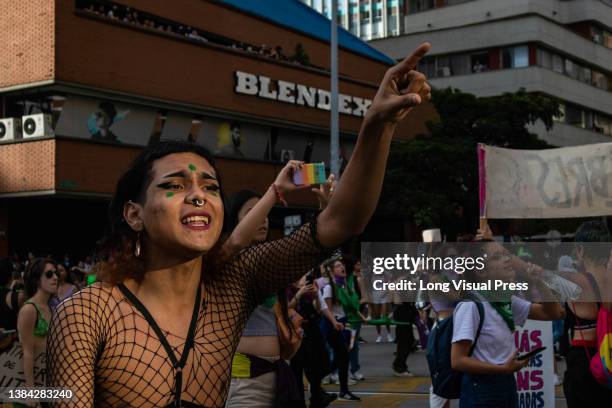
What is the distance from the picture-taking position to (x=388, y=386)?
40.8 ft

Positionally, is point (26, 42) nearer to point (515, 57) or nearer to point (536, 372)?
point (536, 372)

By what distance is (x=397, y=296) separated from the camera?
16.0ft

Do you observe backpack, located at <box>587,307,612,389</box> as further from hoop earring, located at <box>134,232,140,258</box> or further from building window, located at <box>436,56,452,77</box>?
building window, located at <box>436,56,452,77</box>

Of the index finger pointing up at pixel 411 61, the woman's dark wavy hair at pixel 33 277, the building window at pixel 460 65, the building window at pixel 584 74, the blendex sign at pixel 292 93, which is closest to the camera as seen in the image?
the index finger pointing up at pixel 411 61

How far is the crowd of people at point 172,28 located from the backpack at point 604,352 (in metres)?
22.7

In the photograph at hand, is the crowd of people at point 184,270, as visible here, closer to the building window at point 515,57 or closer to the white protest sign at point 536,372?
the white protest sign at point 536,372

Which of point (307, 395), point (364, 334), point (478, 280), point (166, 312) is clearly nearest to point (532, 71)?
point (364, 334)

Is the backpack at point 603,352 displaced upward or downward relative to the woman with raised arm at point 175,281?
downward

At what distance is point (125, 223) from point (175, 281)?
0.81 ft

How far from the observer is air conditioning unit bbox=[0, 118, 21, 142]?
25.4 meters

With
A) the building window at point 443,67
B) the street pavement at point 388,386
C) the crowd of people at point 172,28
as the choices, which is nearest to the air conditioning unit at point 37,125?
the crowd of people at point 172,28

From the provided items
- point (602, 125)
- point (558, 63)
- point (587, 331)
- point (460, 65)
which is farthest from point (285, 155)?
point (602, 125)

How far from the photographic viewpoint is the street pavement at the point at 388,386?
426 inches

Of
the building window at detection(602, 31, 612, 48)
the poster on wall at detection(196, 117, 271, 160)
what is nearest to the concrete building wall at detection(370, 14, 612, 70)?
the building window at detection(602, 31, 612, 48)
